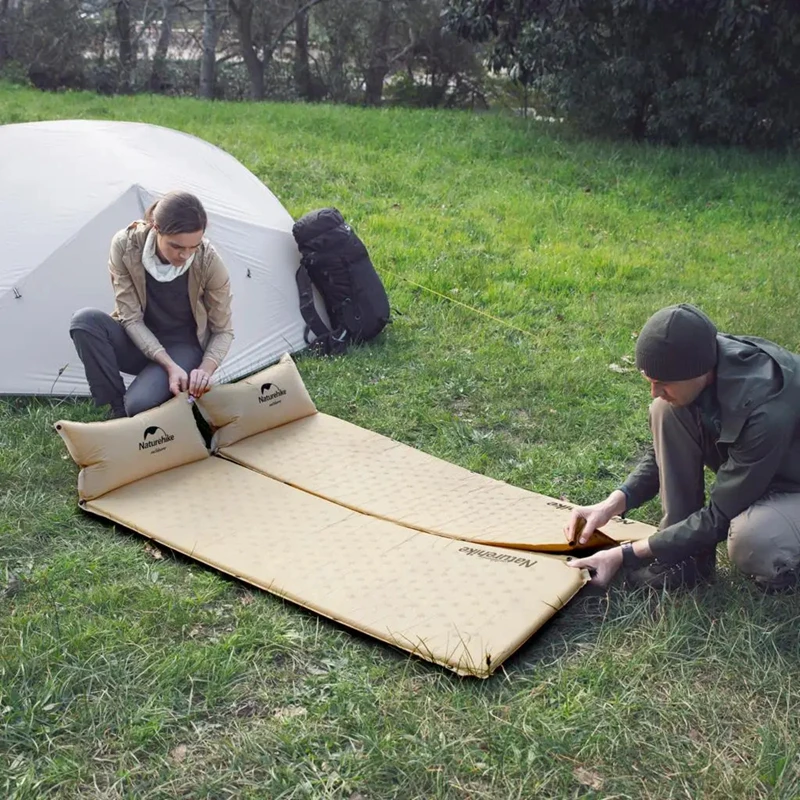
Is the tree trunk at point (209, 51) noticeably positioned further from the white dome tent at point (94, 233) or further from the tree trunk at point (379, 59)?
the white dome tent at point (94, 233)

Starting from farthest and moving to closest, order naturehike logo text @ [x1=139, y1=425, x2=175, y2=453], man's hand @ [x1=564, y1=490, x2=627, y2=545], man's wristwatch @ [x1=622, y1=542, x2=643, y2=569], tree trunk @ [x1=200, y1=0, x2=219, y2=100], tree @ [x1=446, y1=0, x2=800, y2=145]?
1. tree trunk @ [x1=200, y1=0, x2=219, y2=100]
2. tree @ [x1=446, y1=0, x2=800, y2=145]
3. naturehike logo text @ [x1=139, y1=425, x2=175, y2=453]
4. man's hand @ [x1=564, y1=490, x2=627, y2=545]
5. man's wristwatch @ [x1=622, y1=542, x2=643, y2=569]

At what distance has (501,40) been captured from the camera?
35.5 feet

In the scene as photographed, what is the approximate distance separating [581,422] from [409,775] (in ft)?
8.42

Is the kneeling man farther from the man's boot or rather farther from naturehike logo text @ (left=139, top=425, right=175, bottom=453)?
naturehike logo text @ (left=139, top=425, right=175, bottom=453)

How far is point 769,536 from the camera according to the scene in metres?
2.88

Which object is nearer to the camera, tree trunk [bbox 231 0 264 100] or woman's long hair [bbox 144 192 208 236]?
woman's long hair [bbox 144 192 208 236]

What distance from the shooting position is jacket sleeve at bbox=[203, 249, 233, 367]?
4.17 metres

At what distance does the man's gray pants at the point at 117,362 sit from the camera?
4.07 m

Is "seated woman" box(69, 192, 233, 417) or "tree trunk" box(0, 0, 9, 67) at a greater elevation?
"tree trunk" box(0, 0, 9, 67)

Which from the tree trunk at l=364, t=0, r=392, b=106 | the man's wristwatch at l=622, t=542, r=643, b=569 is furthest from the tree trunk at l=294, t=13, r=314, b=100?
the man's wristwatch at l=622, t=542, r=643, b=569

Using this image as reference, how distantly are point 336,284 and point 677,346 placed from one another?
3.03m

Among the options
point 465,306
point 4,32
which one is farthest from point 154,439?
point 4,32

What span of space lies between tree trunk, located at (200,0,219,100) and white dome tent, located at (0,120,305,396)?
11092 mm

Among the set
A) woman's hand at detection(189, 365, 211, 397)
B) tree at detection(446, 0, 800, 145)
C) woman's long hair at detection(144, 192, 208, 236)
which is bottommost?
woman's hand at detection(189, 365, 211, 397)
